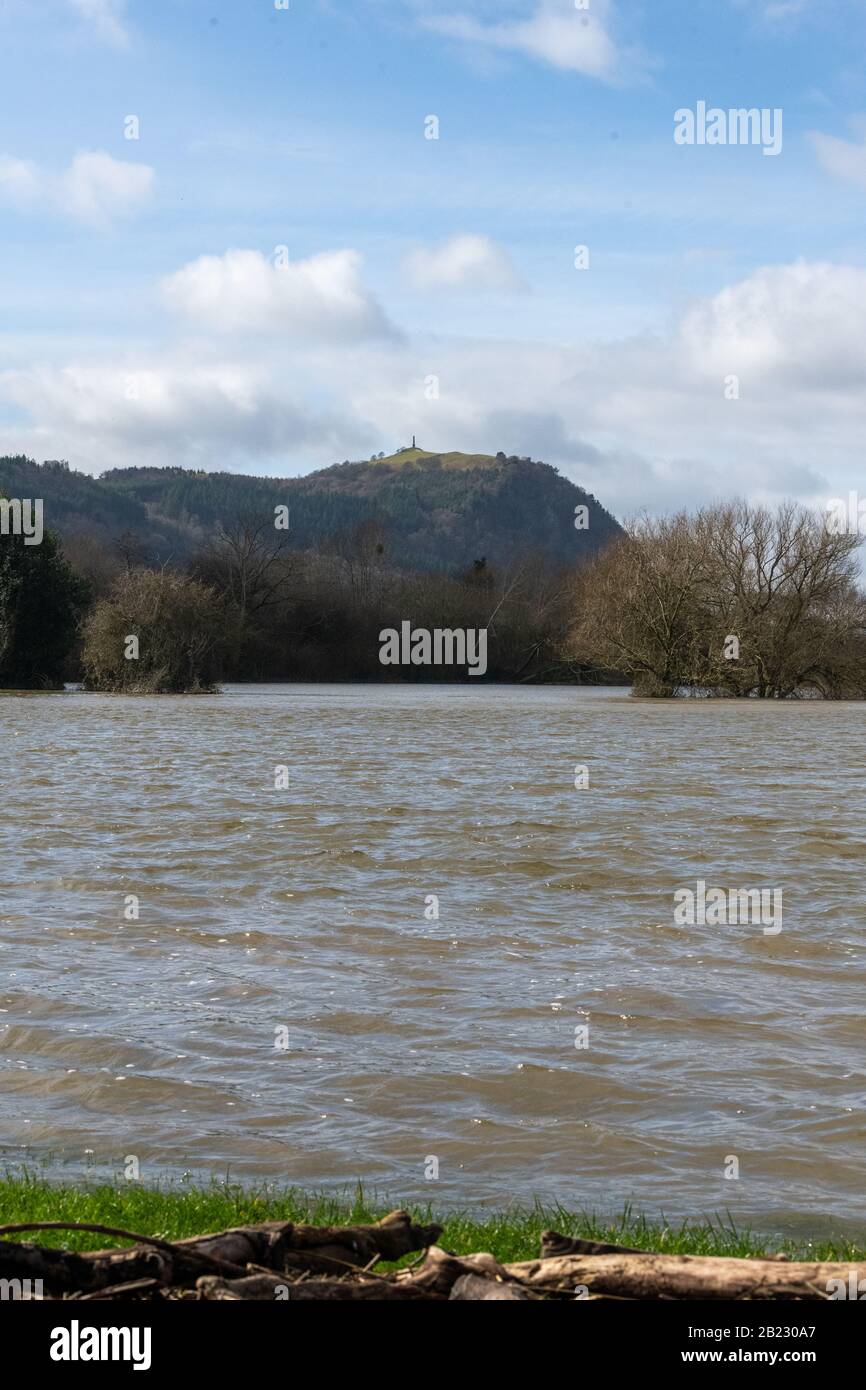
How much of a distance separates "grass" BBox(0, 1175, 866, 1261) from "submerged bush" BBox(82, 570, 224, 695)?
176ft

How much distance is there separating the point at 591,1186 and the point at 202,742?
3270 cm

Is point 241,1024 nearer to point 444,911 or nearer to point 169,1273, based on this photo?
point 444,911

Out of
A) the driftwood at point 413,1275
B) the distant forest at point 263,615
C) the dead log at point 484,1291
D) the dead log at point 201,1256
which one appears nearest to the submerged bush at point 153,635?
the distant forest at point 263,615

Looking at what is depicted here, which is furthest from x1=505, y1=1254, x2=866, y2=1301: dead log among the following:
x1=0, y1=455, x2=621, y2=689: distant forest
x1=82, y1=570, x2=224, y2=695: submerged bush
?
x1=82, y1=570, x2=224, y2=695: submerged bush

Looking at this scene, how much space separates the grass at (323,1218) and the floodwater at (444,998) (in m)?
0.35

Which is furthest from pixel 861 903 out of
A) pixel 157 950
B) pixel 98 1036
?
pixel 98 1036

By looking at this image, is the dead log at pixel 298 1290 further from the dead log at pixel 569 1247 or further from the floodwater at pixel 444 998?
the floodwater at pixel 444 998

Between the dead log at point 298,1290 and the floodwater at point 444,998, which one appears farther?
the floodwater at point 444,998

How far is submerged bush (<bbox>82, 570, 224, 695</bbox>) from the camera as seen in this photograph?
199ft

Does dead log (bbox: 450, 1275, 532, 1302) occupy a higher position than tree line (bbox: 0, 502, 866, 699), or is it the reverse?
tree line (bbox: 0, 502, 866, 699)

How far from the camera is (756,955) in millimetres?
12953

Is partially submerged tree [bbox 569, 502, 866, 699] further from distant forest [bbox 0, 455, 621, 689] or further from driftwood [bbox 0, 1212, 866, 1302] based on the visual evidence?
driftwood [bbox 0, 1212, 866, 1302]

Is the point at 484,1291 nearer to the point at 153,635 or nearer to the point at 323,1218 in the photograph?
the point at 323,1218

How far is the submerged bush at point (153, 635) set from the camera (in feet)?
199
